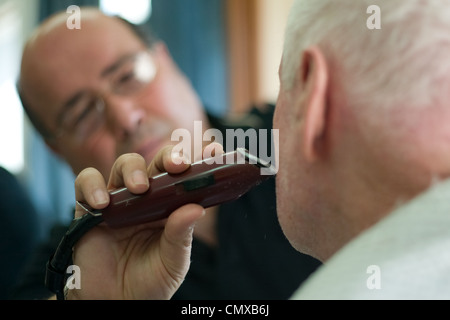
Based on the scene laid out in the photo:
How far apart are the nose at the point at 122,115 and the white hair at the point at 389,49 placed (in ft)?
0.74

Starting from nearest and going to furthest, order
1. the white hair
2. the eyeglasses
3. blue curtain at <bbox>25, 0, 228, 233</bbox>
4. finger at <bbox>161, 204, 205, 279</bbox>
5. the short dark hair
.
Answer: the white hair, finger at <bbox>161, 204, 205, 279</bbox>, the eyeglasses, the short dark hair, blue curtain at <bbox>25, 0, 228, 233</bbox>

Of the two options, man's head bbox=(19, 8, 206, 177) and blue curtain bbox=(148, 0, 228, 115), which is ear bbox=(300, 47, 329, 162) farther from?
blue curtain bbox=(148, 0, 228, 115)

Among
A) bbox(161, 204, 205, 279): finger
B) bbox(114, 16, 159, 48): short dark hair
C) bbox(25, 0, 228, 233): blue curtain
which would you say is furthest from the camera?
bbox(25, 0, 228, 233): blue curtain

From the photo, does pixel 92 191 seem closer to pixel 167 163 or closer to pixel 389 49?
pixel 167 163

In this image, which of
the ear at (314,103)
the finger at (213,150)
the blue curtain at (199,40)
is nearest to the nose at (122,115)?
the finger at (213,150)

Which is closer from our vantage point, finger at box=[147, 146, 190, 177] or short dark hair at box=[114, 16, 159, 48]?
finger at box=[147, 146, 190, 177]

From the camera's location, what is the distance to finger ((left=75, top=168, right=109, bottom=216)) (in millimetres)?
446

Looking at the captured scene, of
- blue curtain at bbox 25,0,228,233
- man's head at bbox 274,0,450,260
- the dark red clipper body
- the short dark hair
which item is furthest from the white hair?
blue curtain at bbox 25,0,228,233

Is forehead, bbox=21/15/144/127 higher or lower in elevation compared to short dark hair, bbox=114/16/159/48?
lower

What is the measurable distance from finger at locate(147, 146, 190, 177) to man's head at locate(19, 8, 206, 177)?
33 millimetres

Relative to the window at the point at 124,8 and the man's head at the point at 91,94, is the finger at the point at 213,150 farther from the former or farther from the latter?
the window at the point at 124,8

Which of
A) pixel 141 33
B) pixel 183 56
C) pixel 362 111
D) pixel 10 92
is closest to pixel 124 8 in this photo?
pixel 141 33

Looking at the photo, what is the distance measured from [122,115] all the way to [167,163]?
13cm
